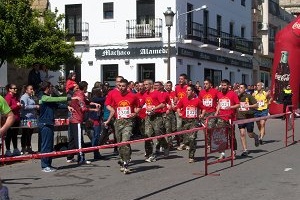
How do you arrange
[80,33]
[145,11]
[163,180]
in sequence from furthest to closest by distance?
1. [80,33]
2. [145,11]
3. [163,180]

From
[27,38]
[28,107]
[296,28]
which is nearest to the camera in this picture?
[296,28]

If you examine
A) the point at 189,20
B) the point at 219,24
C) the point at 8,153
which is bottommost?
the point at 8,153

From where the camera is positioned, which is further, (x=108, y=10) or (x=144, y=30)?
(x=108, y=10)

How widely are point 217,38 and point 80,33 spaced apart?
30.3 ft

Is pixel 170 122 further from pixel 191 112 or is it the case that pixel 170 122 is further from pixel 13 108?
pixel 13 108

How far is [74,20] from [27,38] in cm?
1035

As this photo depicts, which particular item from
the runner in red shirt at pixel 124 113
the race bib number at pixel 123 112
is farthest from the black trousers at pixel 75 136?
the race bib number at pixel 123 112

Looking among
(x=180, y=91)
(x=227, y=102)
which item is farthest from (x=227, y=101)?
(x=180, y=91)

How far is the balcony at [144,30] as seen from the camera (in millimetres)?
32656

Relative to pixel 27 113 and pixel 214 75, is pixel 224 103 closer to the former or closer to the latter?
pixel 27 113

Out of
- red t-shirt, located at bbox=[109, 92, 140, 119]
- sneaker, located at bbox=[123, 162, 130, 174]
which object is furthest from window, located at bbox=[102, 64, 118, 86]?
sneaker, located at bbox=[123, 162, 130, 174]

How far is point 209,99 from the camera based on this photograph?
13.6 metres

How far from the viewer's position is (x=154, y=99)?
13320mm

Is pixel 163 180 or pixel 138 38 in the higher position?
pixel 138 38
